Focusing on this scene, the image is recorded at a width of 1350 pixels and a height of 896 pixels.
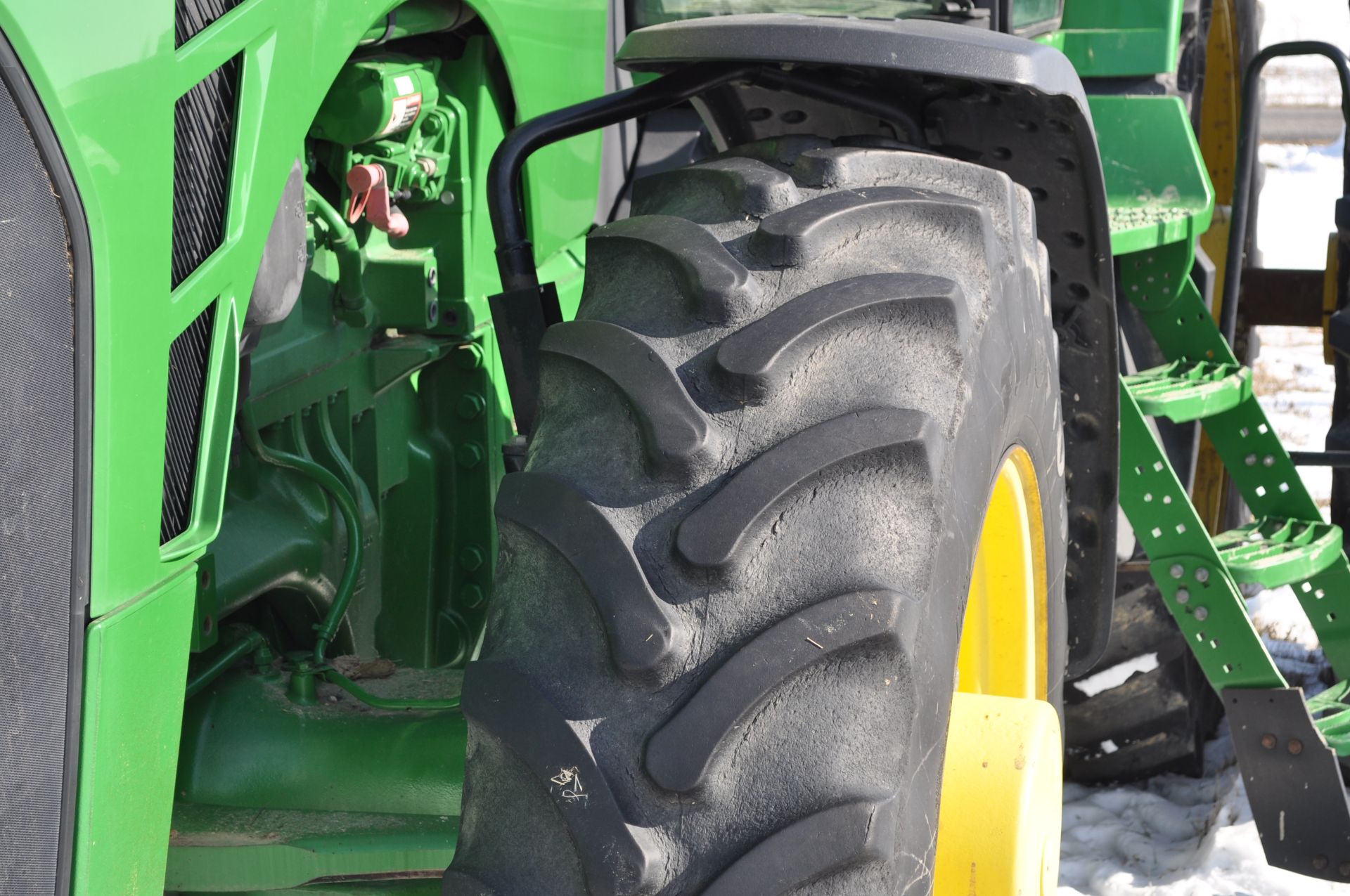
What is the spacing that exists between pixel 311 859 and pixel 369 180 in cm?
72

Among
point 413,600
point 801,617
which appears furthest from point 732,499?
point 413,600

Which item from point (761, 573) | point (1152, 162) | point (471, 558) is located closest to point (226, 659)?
point (471, 558)

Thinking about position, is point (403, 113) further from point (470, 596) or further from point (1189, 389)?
point (1189, 389)

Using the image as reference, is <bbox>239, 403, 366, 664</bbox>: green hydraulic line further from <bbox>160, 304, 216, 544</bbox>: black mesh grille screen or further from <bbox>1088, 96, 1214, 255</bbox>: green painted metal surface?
<bbox>1088, 96, 1214, 255</bbox>: green painted metal surface

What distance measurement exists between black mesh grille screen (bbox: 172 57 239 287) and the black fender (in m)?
0.49

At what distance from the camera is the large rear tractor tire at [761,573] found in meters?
1.05

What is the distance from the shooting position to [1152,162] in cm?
238

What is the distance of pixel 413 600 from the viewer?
1945 mm

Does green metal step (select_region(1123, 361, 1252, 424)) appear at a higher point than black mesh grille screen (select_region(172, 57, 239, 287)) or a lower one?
lower

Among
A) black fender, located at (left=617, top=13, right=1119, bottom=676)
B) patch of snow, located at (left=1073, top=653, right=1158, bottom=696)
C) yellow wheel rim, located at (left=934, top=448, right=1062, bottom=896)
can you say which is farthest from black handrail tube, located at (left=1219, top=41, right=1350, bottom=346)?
yellow wheel rim, located at (left=934, top=448, right=1062, bottom=896)

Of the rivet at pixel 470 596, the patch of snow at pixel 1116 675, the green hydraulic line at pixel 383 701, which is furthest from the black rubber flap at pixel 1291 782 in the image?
the green hydraulic line at pixel 383 701

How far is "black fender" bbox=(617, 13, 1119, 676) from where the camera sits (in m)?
1.40

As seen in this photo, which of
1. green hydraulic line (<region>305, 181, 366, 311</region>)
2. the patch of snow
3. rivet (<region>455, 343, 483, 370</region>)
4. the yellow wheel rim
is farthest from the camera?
the patch of snow

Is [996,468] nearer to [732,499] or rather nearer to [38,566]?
[732,499]
